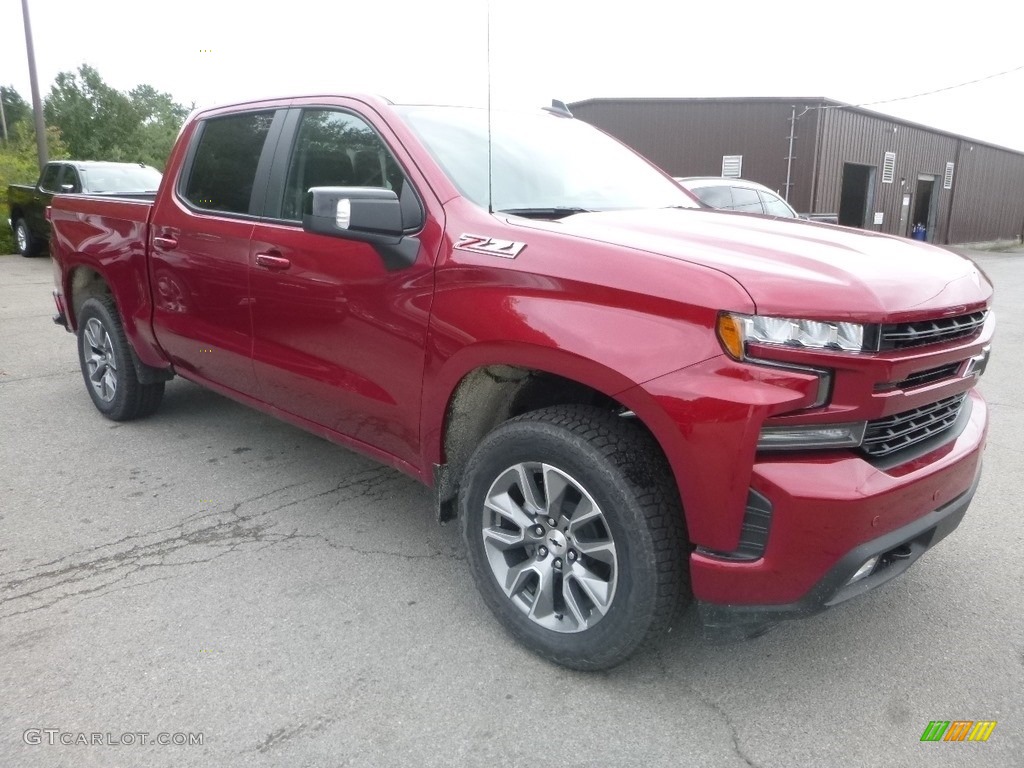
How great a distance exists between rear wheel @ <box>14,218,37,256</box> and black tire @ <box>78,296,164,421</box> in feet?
41.4

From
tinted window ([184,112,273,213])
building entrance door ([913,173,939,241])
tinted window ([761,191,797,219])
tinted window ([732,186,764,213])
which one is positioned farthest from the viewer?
building entrance door ([913,173,939,241])

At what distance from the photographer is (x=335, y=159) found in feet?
10.9

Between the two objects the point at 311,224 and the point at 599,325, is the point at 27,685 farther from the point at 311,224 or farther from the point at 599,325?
the point at 599,325

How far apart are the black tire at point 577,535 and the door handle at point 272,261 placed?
4.10ft

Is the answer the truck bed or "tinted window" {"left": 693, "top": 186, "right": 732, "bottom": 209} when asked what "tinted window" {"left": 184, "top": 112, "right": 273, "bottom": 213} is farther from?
"tinted window" {"left": 693, "top": 186, "right": 732, "bottom": 209}

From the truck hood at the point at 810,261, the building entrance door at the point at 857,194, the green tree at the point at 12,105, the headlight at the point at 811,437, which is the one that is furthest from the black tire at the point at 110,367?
the green tree at the point at 12,105

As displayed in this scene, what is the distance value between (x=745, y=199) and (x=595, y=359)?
8398 mm

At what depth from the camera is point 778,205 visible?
10602mm

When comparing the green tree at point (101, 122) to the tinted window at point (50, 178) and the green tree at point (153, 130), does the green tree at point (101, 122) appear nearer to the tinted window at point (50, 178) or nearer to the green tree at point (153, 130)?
the green tree at point (153, 130)

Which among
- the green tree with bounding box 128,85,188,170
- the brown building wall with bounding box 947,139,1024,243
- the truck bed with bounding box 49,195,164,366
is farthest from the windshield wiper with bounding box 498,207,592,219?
the green tree with bounding box 128,85,188,170

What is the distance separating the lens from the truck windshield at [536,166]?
297 cm

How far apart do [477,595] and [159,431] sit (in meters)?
2.81

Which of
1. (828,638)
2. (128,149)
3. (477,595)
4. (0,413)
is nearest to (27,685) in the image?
(477,595)

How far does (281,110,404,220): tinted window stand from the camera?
3.11 metres
